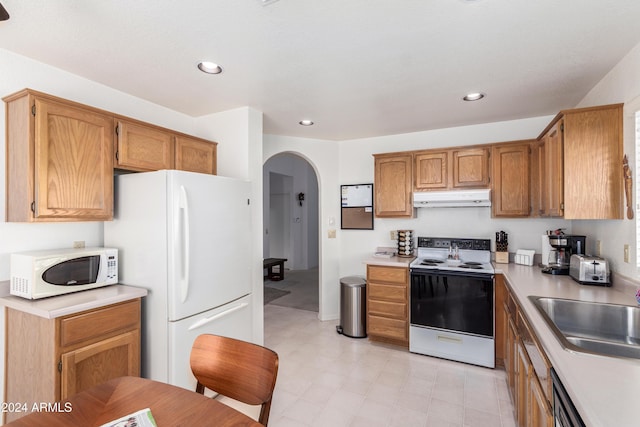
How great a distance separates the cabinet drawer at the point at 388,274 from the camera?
122 inches

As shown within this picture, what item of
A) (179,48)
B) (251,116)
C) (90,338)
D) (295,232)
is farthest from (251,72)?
(295,232)

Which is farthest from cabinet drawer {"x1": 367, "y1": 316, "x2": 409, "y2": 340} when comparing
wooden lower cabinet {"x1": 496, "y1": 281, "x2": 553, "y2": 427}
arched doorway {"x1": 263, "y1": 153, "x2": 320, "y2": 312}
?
arched doorway {"x1": 263, "y1": 153, "x2": 320, "y2": 312}

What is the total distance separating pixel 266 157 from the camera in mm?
3754

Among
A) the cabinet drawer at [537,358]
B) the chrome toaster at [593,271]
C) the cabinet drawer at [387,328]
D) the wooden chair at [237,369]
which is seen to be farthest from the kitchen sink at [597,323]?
the cabinet drawer at [387,328]

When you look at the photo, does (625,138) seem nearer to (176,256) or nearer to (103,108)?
(176,256)

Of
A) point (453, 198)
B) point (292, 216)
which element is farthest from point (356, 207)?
point (292, 216)

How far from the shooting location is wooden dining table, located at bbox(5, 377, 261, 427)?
0.95 meters

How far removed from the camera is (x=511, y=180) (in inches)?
119

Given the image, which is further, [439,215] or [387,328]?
[439,215]

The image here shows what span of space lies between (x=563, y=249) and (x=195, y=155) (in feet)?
10.6

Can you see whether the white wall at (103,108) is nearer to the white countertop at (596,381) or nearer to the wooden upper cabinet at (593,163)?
the white countertop at (596,381)

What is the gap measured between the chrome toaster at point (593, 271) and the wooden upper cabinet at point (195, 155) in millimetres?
3027

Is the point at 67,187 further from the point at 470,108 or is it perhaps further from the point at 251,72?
the point at 470,108

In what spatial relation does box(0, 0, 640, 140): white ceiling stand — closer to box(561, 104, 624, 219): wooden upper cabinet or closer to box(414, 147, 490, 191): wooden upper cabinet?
box(561, 104, 624, 219): wooden upper cabinet
